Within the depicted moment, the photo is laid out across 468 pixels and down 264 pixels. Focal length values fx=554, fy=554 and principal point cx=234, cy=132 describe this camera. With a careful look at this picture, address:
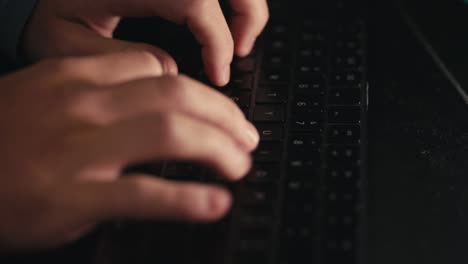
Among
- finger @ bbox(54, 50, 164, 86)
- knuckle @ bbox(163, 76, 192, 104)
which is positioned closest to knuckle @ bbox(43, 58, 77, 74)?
finger @ bbox(54, 50, 164, 86)

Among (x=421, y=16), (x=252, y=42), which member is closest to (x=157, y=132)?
(x=252, y=42)

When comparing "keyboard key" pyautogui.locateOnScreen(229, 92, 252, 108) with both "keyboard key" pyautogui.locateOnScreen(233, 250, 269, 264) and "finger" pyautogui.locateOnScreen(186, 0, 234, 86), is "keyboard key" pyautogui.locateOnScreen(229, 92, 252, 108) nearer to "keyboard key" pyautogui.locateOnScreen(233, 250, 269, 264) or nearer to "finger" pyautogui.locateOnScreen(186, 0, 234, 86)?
"finger" pyautogui.locateOnScreen(186, 0, 234, 86)

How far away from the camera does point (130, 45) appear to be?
0.58 m

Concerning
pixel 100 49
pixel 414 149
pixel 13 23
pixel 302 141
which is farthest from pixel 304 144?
pixel 13 23

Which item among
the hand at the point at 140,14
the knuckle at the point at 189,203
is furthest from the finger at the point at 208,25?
the knuckle at the point at 189,203

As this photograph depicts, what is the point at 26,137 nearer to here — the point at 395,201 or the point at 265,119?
the point at 265,119

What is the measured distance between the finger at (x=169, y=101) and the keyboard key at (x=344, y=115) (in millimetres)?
124

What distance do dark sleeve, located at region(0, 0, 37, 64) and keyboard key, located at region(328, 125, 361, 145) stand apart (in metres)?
0.38

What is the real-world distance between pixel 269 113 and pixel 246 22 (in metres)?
0.13

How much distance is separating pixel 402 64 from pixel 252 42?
7.3 inches

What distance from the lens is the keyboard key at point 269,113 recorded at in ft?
1.86

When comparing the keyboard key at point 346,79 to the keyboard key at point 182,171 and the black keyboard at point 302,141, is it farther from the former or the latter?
the keyboard key at point 182,171

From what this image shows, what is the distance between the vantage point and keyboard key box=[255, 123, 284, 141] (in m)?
0.54

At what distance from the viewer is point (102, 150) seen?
0.43 m
